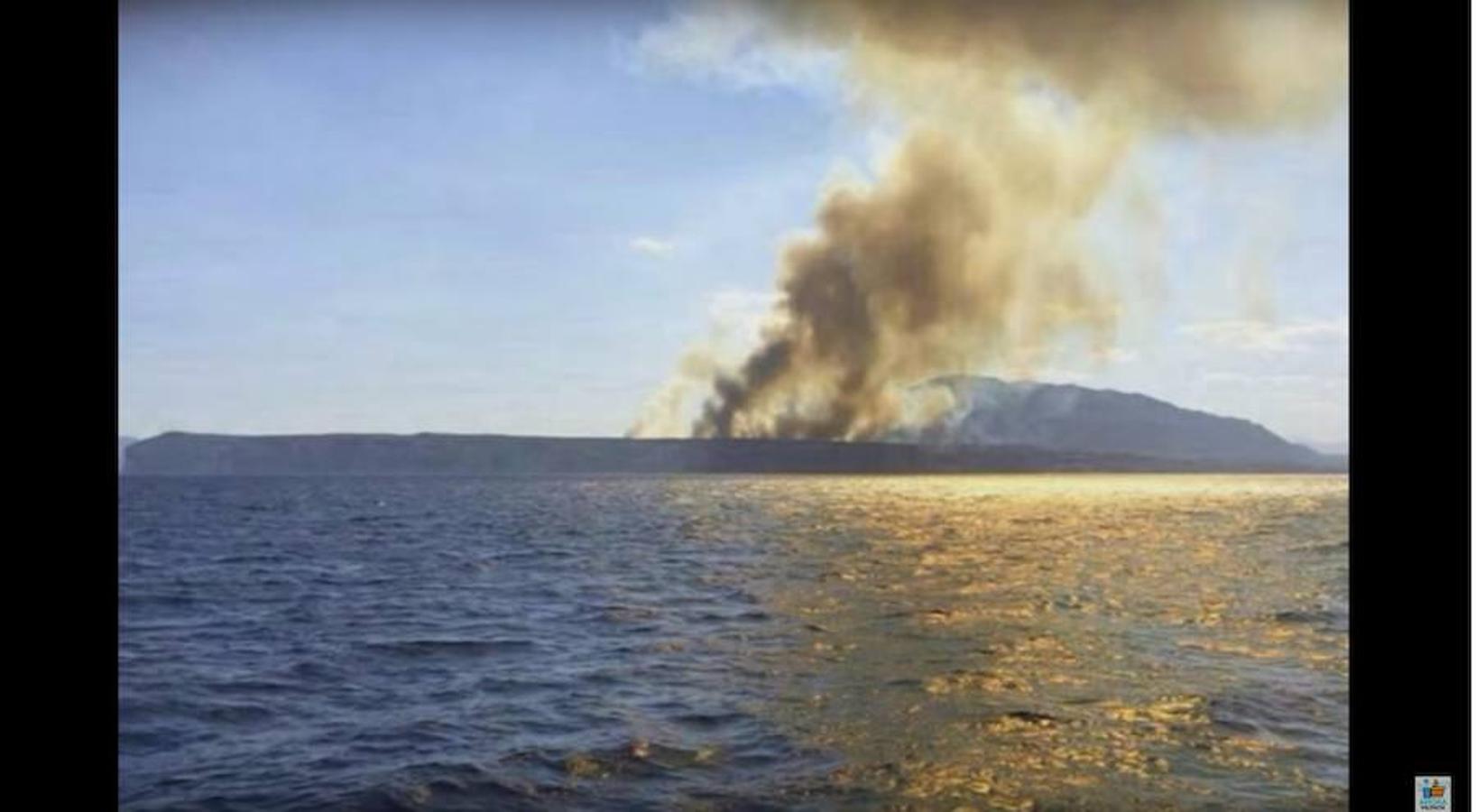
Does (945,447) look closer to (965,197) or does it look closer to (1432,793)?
(965,197)

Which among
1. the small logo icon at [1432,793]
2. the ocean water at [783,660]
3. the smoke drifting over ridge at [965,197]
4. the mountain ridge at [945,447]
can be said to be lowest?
the ocean water at [783,660]

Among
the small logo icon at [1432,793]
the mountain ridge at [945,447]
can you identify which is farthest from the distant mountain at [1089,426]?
the small logo icon at [1432,793]

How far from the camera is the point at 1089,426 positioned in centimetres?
479

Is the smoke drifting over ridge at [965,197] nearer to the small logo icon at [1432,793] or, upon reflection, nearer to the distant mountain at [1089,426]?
the distant mountain at [1089,426]

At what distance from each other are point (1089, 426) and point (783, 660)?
188cm

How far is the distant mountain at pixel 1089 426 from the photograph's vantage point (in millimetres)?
4371

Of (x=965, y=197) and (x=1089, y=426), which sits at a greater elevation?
(x=965, y=197)

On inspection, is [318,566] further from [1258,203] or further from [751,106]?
[1258,203]

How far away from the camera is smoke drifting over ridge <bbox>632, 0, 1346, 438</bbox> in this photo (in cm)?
315

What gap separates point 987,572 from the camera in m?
6.40

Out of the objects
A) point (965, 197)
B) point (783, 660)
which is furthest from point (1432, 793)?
point (783, 660)

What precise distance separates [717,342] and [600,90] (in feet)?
3.62

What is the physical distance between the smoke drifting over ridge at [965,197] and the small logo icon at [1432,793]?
2.08 metres
